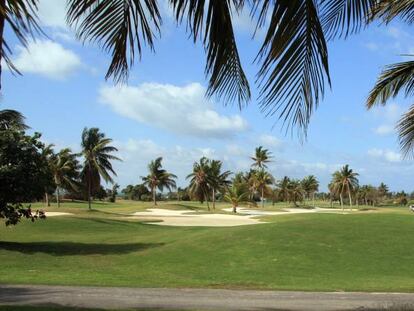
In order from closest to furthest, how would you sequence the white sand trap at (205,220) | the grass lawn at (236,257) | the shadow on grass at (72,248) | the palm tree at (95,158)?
the grass lawn at (236,257) → the shadow on grass at (72,248) → the white sand trap at (205,220) → the palm tree at (95,158)

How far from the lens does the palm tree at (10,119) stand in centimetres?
2313

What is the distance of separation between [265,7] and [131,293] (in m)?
11.0

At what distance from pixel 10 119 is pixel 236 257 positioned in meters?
11.0

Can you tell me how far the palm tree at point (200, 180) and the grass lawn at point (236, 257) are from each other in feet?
161

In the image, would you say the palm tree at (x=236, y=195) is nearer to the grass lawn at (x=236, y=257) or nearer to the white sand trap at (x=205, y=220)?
the white sand trap at (x=205, y=220)

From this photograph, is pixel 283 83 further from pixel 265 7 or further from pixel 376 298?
pixel 376 298

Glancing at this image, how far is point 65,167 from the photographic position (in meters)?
65.9

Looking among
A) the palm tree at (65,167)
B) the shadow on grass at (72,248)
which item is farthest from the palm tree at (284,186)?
the shadow on grass at (72,248)

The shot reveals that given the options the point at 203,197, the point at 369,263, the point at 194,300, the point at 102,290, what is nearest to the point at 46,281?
the point at 102,290

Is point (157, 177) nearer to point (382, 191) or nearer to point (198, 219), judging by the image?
point (198, 219)

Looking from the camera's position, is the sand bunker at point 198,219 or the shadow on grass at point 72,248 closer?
the shadow on grass at point 72,248

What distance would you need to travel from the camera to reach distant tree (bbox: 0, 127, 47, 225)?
24016mm

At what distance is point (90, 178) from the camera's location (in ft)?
213

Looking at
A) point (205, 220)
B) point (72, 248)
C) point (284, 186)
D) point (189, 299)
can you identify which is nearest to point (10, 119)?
point (72, 248)
